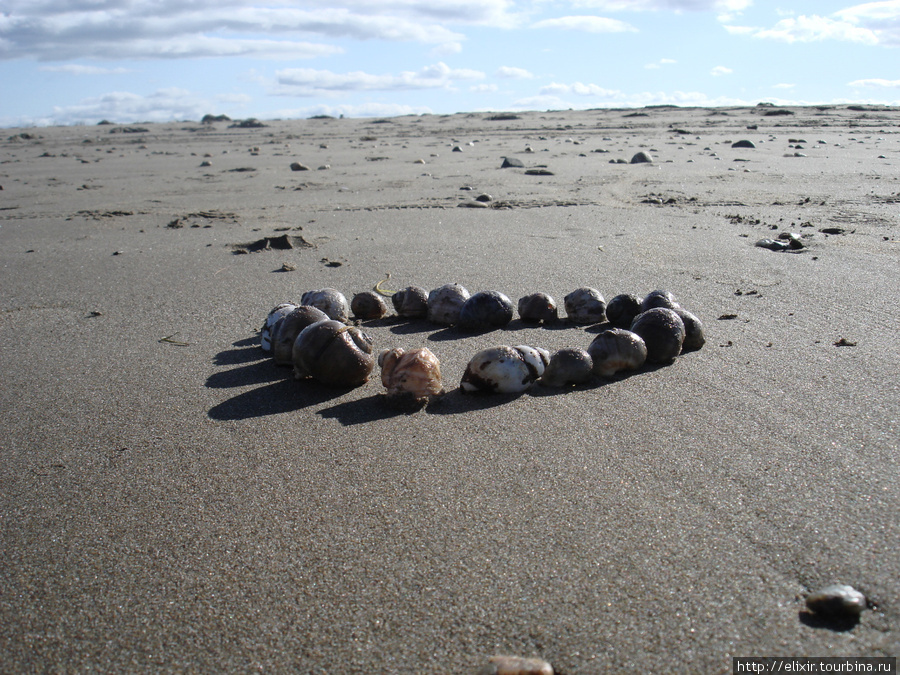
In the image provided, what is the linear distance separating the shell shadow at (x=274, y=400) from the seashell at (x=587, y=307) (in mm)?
1241

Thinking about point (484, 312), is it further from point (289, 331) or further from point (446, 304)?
point (289, 331)

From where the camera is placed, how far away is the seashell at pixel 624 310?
10.1 ft

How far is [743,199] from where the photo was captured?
20.1 ft

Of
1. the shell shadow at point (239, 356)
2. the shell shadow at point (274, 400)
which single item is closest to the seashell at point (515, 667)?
the shell shadow at point (274, 400)

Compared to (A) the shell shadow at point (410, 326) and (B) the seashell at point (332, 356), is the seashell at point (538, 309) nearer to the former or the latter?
(A) the shell shadow at point (410, 326)

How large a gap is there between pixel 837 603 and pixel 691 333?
155 centimetres

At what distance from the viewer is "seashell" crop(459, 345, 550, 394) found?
241cm

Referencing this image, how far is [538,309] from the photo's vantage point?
3189 mm

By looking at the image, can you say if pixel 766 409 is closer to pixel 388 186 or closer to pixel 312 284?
pixel 312 284

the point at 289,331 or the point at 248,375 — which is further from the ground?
the point at 289,331

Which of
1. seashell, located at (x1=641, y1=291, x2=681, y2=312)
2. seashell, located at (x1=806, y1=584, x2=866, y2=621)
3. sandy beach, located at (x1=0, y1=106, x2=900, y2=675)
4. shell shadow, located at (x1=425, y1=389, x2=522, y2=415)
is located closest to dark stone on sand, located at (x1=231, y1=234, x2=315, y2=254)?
sandy beach, located at (x1=0, y1=106, x2=900, y2=675)

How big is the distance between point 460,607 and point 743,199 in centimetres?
569

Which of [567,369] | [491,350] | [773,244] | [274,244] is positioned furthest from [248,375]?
[773,244]

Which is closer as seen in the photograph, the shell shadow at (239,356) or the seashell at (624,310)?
the shell shadow at (239,356)
